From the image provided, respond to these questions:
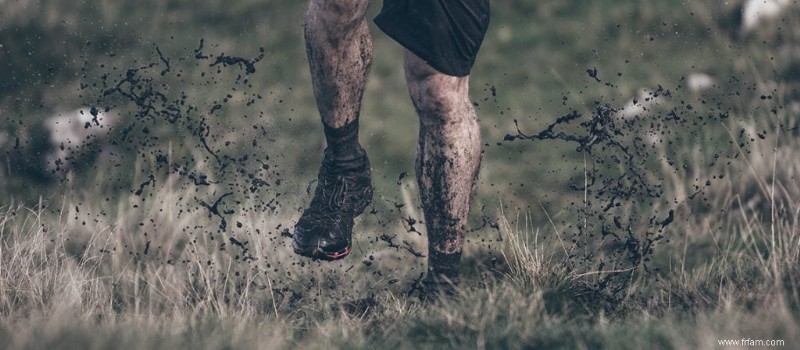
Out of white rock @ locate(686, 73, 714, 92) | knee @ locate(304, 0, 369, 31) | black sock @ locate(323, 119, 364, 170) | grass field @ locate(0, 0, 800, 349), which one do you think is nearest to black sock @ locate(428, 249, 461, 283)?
grass field @ locate(0, 0, 800, 349)

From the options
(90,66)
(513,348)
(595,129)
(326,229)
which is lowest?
(513,348)

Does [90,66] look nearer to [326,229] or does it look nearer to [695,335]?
[326,229]

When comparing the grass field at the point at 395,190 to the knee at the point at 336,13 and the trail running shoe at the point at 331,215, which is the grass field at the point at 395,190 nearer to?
the trail running shoe at the point at 331,215

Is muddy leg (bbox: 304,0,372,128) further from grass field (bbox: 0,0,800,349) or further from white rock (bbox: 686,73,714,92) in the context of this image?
white rock (bbox: 686,73,714,92)

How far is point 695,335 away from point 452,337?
61 cm

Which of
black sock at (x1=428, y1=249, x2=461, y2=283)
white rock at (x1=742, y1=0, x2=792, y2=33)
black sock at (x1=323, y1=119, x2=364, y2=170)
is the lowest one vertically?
black sock at (x1=428, y1=249, x2=461, y2=283)

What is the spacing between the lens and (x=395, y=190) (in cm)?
393

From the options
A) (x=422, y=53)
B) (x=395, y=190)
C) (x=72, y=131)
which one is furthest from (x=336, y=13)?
(x=72, y=131)

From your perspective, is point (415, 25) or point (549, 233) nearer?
point (415, 25)

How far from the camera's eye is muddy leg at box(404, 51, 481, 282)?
2971mm

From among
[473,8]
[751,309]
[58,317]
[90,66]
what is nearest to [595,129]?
[473,8]

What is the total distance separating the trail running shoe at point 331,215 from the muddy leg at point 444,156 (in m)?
0.28

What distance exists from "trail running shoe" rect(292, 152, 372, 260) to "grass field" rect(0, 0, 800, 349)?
0.47 ft

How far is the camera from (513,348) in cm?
252
